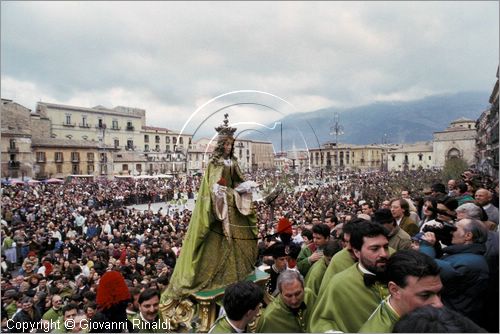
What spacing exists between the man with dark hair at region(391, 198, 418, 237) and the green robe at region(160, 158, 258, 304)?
219 centimetres

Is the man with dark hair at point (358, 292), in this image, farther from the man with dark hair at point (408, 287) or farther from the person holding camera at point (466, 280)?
the person holding camera at point (466, 280)

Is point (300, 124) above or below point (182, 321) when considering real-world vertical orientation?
above

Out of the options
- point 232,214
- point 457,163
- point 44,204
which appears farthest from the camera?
point 457,163

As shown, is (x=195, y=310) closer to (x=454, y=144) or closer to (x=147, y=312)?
(x=147, y=312)

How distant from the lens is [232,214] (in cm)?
517

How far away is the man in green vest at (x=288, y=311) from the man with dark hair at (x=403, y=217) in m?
2.94

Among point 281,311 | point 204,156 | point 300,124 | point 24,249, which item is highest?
point 300,124

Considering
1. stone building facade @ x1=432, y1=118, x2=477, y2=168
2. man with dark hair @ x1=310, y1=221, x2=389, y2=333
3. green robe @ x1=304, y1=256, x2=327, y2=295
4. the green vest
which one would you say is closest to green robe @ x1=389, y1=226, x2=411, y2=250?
green robe @ x1=304, y1=256, x2=327, y2=295

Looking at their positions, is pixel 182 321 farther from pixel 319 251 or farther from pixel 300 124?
pixel 300 124

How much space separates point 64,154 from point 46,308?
46.5 m

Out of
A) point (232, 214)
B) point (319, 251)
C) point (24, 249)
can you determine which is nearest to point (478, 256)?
point (319, 251)

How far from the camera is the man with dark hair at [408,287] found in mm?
2324

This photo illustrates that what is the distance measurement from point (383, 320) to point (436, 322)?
777mm

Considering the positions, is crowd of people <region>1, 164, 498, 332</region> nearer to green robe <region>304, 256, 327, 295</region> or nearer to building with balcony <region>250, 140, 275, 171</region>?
green robe <region>304, 256, 327, 295</region>
